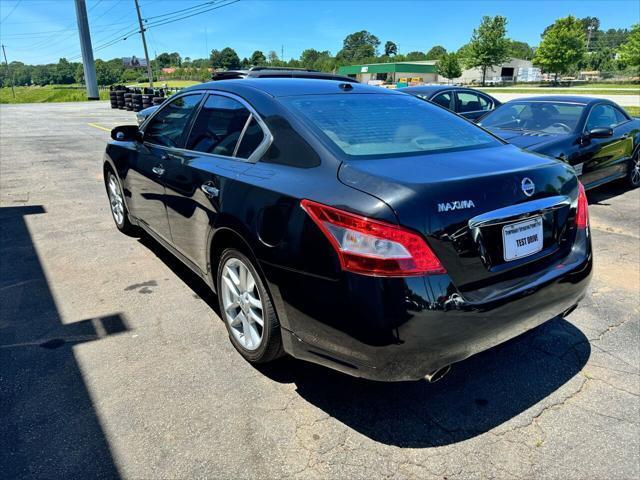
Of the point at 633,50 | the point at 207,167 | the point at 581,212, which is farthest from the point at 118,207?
the point at 633,50

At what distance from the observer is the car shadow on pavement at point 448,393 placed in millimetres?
2412

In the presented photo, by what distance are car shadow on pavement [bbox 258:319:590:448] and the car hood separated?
362 cm

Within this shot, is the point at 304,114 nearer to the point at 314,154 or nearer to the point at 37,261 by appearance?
the point at 314,154

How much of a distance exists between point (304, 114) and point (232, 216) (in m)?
0.72

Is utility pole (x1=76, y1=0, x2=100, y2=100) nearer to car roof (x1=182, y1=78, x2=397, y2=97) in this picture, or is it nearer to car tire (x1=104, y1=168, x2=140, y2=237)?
car tire (x1=104, y1=168, x2=140, y2=237)

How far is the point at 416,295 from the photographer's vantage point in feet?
6.50

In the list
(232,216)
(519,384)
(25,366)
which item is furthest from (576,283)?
(25,366)

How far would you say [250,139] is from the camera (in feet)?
9.43

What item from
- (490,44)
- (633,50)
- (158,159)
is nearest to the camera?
(158,159)

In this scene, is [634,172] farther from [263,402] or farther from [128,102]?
[128,102]

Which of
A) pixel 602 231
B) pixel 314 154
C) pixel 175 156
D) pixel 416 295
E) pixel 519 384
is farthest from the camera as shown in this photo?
pixel 602 231

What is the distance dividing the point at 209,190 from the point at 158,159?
111 cm

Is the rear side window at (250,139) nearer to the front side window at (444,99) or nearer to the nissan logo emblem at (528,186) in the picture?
the nissan logo emblem at (528,186)

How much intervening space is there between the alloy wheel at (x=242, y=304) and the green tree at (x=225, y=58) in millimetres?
101087
